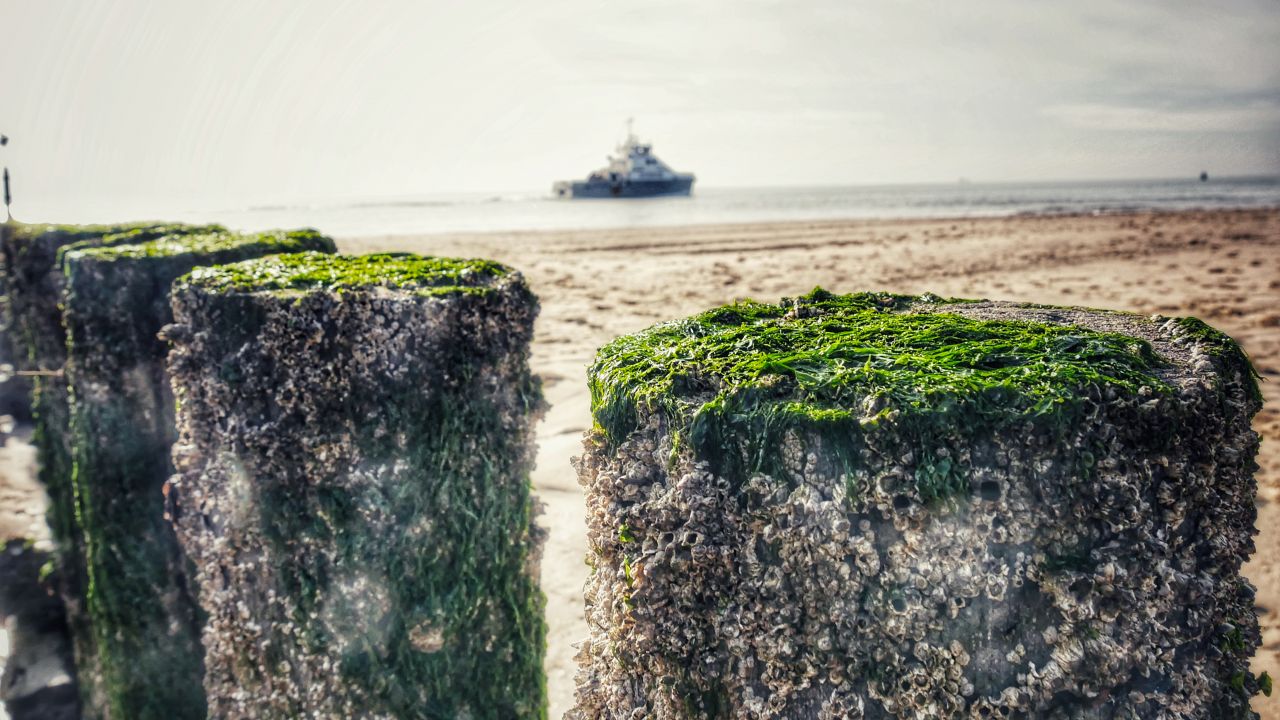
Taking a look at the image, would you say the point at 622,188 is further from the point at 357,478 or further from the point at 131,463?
the point at 357,478

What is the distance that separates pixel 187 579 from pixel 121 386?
881 mm

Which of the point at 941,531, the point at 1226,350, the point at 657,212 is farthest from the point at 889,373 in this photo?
the point at 657,212

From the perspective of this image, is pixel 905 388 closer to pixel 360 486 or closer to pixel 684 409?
pixel 684 409

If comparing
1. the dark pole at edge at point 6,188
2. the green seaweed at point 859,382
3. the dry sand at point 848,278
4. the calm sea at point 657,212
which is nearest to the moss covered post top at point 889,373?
the green seaweed at point 859,382

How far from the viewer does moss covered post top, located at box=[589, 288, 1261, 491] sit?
51.4 inches

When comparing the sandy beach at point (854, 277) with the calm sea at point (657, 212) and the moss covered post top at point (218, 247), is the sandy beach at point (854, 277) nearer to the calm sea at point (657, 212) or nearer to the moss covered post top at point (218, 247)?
the moss covered post top at point (218, 247)

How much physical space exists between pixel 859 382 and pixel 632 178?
2875 inches

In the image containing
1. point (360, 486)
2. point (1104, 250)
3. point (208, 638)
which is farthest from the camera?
point (1104, 250)

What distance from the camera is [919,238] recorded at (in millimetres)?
22734

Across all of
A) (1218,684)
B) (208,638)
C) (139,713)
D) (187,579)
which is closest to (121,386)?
(187,579)

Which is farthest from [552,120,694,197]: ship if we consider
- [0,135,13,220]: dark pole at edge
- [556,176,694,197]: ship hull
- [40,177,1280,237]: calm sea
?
[0,135,13,220]: dark pole at edge

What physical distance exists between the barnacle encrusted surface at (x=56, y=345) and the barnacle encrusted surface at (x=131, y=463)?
4.33ft

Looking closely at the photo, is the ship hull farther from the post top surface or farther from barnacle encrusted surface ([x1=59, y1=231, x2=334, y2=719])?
the post top surface

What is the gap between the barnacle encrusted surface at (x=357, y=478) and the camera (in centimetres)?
232
